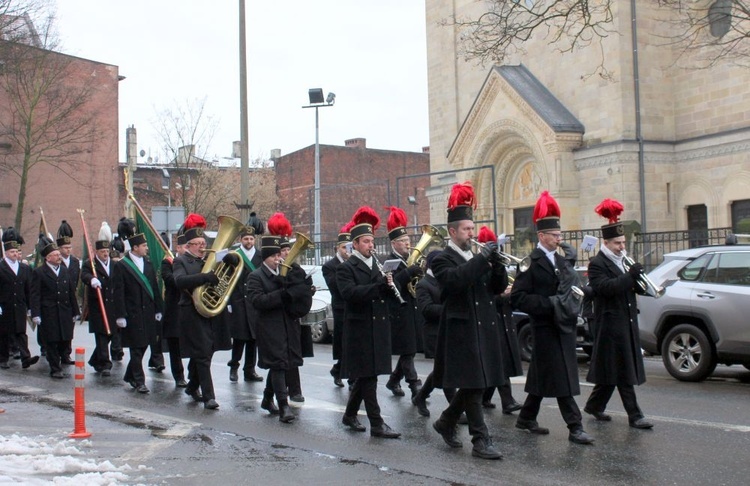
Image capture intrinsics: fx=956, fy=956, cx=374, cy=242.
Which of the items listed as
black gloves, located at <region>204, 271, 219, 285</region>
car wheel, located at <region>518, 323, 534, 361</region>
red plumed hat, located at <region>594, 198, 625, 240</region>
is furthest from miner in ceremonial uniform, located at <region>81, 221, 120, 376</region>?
red plumed hat, located at <region>594, 198, 625, 240</region>

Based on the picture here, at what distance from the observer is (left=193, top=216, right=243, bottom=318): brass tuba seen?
34.4 feet

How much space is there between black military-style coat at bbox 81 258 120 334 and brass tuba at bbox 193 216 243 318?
11.0 ft

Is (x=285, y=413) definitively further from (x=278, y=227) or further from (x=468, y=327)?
(x=468, y=327)

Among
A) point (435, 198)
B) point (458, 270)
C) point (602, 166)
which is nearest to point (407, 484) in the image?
point (458, 270)

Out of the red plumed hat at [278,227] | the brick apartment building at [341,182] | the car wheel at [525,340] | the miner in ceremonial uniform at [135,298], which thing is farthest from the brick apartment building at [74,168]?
the red plumed hat at [278,227]

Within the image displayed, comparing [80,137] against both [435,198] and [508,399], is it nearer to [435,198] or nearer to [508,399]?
[435,198]

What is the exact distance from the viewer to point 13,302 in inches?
617

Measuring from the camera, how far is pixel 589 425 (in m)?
9.10

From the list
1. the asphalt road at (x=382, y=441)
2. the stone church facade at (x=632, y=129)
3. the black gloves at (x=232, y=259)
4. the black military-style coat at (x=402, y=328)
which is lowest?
the asphalt road at (x=382, y=441)

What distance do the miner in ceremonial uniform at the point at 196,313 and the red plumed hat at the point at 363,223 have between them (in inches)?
75.7

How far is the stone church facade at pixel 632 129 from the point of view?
25500 millimetres

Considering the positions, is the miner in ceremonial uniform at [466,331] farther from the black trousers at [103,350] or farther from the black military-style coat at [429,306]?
the black trousers at [103,350]

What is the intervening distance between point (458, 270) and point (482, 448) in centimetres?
146

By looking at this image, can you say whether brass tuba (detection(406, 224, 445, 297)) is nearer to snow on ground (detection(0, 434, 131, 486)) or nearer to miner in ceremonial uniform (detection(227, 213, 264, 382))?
miner in ceremonial uniform (detection(227, 213, 264, 382))
